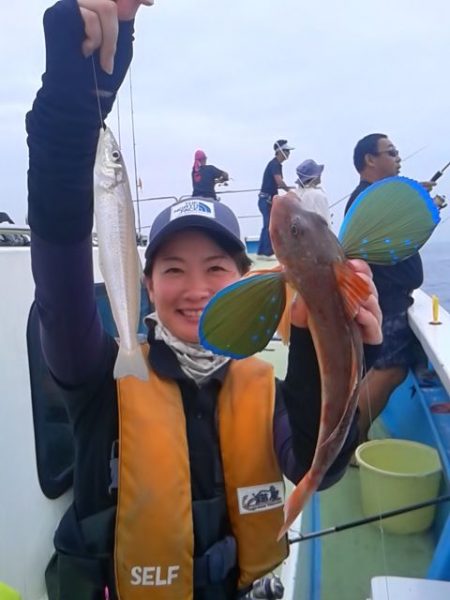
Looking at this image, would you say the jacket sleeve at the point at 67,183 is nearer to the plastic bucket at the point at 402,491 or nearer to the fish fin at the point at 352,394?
the fish fin at the point at 352,394

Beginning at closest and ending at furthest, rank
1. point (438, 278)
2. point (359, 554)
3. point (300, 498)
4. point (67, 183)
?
point (300, 498) < point (67, 183) < point (359, 554) < point (438, 278)

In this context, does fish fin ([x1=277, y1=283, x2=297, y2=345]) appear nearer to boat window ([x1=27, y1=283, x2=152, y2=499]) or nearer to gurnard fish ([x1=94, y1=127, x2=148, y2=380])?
gurnard fish ([x1=94, y1=127, x2=148, y2=380])

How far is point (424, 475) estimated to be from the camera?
3277 millimetres

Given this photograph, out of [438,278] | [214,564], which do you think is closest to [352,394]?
[214,564]

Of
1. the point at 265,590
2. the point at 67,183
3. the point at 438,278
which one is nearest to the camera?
the point at 67,183

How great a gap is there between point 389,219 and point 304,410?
53cm

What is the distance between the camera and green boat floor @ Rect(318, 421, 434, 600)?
9.72 feet

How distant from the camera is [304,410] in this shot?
53.8 inches

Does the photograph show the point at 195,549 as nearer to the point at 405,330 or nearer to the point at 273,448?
the point at 273,448

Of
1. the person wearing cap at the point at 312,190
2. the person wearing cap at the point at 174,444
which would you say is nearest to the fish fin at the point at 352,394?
the person wearing cap at the point at 312,190

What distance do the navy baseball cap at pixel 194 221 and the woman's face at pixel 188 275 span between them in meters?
0.03

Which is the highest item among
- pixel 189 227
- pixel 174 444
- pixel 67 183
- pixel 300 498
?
pixel 67 183

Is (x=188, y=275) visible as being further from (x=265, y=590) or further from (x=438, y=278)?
(x=438, y=278)

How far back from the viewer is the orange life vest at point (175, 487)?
1668 mm
